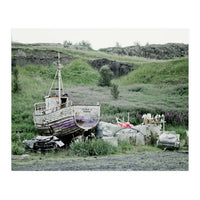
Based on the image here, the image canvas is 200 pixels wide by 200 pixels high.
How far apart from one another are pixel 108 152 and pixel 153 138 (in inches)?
60.4

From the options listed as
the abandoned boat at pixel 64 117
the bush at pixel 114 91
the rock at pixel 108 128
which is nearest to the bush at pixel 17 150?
the abandoned boat at pixel 64 117

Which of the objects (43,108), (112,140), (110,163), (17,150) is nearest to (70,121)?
(43,108)

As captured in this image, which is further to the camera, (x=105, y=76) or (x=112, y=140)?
(x=105, y=76)

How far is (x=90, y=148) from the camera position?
9.19 m

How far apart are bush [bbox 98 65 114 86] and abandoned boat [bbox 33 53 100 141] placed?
0.87 metres

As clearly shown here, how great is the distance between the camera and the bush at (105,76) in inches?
396

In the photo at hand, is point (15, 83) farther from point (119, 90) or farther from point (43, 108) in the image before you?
point (119, 90)

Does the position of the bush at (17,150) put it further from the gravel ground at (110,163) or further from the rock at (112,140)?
the rock at (112,140)

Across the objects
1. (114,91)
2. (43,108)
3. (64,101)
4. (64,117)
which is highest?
(114,91)

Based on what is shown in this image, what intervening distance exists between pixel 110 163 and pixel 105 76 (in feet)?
9.54

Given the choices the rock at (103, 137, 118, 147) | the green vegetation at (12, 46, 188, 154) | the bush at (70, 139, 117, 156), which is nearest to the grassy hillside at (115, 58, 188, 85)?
the green vegetation at (12, 46, 188, 154)

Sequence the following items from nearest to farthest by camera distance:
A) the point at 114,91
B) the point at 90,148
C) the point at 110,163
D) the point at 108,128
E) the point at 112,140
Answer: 1. the point at 110,163
2. the point at 90,148
3. the point at 112,140
4. the point at 108,128
5. the point at 114,91

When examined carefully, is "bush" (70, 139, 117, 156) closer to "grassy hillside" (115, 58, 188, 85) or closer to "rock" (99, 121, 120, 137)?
"rock" (99, 121, 120, 137)

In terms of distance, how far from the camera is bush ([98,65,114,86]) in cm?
1005
